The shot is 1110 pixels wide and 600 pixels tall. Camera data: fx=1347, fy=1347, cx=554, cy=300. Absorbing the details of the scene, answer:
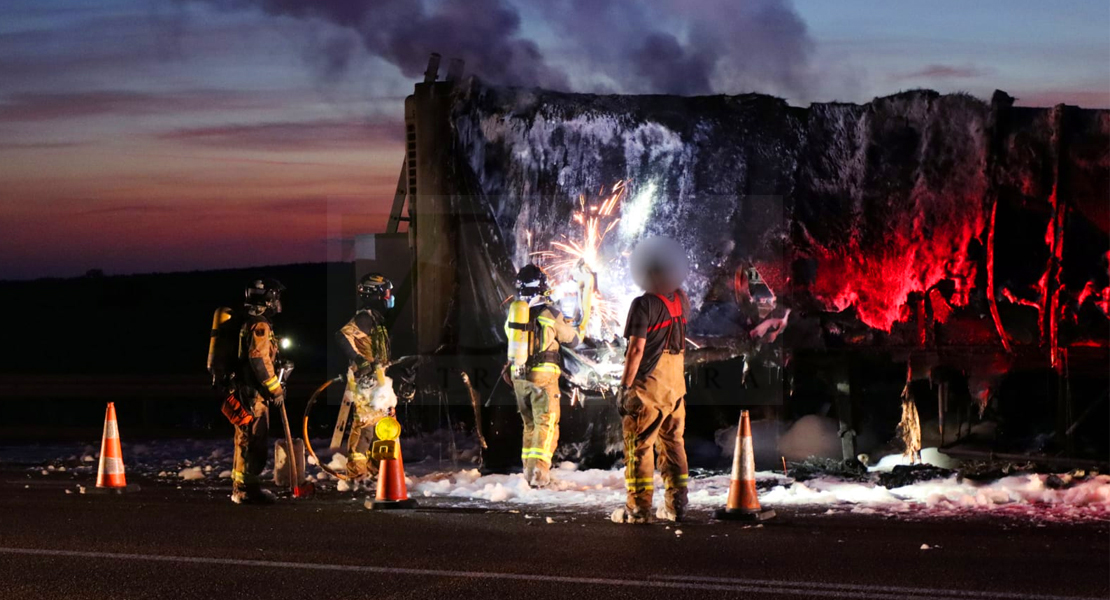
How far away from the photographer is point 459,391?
13258mm

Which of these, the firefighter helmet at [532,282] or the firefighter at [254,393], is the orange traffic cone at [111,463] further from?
the firefighter helmet at [532,282]

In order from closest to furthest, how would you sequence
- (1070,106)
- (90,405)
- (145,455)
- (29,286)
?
(1070,106) < (145,455) < (90,405) < (29,286)

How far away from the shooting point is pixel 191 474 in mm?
12789

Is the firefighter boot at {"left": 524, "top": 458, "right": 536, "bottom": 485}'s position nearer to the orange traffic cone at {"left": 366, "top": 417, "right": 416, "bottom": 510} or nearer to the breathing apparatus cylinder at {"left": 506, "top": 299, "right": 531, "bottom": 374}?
the breathing apparatus cylinder at {"left": 506, "top": 299, "right": 531, "bottom": 374}

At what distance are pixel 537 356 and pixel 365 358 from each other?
1.58 meters

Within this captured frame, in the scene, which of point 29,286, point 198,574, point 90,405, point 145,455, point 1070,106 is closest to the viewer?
point 198,574

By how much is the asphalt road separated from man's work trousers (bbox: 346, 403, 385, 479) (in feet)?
4.71

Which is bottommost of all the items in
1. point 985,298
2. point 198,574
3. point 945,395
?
point 198,574

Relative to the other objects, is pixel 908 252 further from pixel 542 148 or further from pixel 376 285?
pixel 376 285

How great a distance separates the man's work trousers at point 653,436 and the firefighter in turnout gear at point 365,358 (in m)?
3.11

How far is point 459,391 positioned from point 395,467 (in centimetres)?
274

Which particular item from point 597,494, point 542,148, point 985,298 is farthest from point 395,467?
point 985,298

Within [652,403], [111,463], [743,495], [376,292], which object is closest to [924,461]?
[743,495]

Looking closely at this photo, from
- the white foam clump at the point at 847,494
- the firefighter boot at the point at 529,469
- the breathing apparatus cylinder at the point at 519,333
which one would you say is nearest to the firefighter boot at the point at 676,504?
the white foam clump at the point at 847,494
